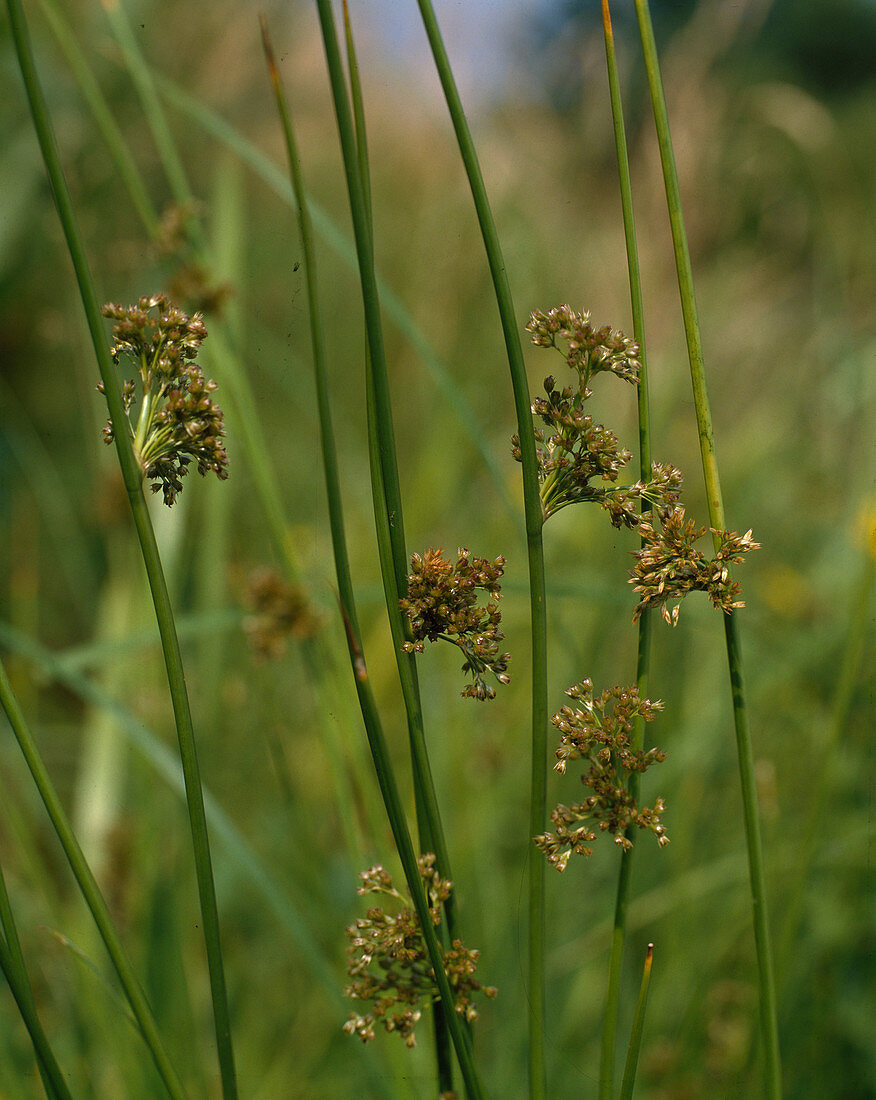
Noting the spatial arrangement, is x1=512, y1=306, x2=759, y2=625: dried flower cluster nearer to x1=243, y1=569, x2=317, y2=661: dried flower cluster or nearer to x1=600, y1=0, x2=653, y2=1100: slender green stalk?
x1=600, y1=0, x2=653, y2=1100: slender green stalk

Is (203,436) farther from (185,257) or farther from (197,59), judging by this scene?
(197,59)

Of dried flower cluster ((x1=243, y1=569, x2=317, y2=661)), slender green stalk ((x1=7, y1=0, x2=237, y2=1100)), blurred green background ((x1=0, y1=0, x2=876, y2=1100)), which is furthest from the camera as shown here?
blurred green background ((x1=0, y1=0, x2=876, y2=1100))

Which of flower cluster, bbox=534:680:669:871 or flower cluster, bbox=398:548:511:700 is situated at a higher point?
flower cluster, bbox=398:548:511:700

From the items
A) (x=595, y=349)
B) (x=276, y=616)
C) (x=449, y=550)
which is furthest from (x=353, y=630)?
(x=449, y=550)

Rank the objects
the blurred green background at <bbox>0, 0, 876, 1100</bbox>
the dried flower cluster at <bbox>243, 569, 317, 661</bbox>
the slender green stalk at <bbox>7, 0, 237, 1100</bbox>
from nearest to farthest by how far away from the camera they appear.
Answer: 1. the slender green stalk at <bbox>7, 0, 237, 1100</bbox>
2. the dried flower cluster at <bbox>243, 569, 317, 661</bbox>
3. the blurred green background at <bbox>0, 0, 876, 1100</bbox>

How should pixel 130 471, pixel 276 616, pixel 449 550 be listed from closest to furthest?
pixel 130 471, pixel 276 616, pixel 449 550

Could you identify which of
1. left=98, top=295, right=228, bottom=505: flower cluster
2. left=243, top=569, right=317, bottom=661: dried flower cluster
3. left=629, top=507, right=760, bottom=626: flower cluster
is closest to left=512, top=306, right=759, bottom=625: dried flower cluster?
left=629, top=507, right=760, bottom=626: flower cluster

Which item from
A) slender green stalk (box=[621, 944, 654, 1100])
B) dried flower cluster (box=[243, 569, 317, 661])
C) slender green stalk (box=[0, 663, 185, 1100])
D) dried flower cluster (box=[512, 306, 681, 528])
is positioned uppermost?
dried flower cluster (box=[243, 569, 317, 661])

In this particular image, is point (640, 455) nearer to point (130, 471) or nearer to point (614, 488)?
point (614, 488)
